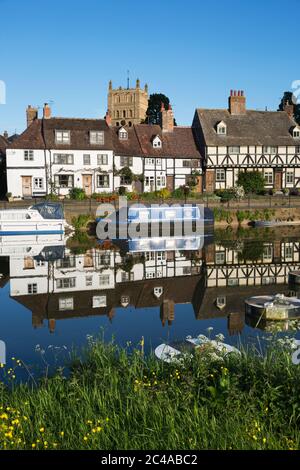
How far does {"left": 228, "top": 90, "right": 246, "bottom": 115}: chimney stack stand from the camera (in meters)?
54.2

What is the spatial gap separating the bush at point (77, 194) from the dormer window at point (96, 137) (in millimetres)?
4922

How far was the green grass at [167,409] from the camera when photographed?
7098 mm

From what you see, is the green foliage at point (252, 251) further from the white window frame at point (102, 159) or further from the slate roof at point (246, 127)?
the slate roof at point (246, 127)

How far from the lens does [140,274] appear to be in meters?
24.6

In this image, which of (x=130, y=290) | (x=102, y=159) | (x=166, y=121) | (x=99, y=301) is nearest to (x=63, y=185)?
(x=102, y=159)

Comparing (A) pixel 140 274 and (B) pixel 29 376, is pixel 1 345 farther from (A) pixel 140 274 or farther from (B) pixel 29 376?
(A) pixel 140 274

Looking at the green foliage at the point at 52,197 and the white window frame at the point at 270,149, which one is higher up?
the white window frame at the point at 270,149

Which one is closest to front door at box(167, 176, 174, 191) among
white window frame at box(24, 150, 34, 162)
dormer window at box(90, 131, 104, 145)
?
dormer window at box(90, 131, 104, 145)

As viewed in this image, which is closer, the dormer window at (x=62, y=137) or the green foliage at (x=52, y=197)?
the green foliage at (x=52, y=197)

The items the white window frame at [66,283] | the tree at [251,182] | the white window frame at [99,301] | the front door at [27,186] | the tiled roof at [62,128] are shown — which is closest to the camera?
the white window frame at [99,301]

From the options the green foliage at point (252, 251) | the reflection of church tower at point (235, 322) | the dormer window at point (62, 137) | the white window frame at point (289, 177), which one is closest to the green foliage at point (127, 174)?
the dormer window at point (62, 137)

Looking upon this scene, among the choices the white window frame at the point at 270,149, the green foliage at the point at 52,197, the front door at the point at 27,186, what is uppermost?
the white window frame at the point at 270,149

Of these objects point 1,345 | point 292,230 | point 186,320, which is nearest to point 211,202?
point 292,230

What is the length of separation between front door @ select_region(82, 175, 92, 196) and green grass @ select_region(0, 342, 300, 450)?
38843 millimetres
